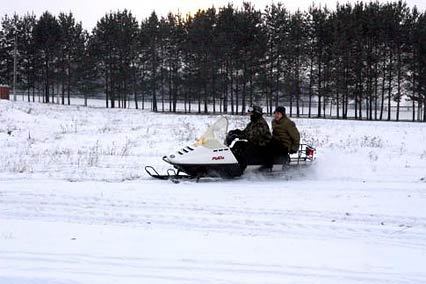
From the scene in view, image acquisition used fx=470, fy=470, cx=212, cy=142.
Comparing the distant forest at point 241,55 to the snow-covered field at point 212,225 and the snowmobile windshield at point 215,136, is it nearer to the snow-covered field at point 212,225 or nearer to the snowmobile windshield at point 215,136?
the snow-covered field at point 212,225

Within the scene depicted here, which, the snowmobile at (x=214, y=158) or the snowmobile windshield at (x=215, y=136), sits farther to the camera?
the snowmobile windshield at (x=215, y=136)

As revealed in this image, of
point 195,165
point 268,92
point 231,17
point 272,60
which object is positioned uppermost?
point 231,17

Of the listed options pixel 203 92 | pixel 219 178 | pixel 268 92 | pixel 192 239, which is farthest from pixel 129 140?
pixel 203 92

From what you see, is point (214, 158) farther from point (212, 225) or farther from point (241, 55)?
point (241, 55)

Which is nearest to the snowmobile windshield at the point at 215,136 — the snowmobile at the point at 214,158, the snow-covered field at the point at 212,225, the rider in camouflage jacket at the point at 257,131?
the snowmobile at the point at 214,158

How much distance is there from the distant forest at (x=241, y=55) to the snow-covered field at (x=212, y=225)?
3879 centimetres

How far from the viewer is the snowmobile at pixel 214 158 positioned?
9727 mm

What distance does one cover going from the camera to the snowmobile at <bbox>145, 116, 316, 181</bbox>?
973 cm

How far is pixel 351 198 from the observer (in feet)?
27.6

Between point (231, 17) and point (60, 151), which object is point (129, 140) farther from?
point (231, 17)

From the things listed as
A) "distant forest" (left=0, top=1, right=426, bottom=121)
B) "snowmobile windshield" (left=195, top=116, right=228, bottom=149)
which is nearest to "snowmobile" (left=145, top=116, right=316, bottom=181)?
"snowmobile windshield" (left=195, top=116, right=228, bottom=149)

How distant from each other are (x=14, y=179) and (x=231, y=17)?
48.5 meters

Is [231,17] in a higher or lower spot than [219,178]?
higher

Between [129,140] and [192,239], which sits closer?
[192,239]
